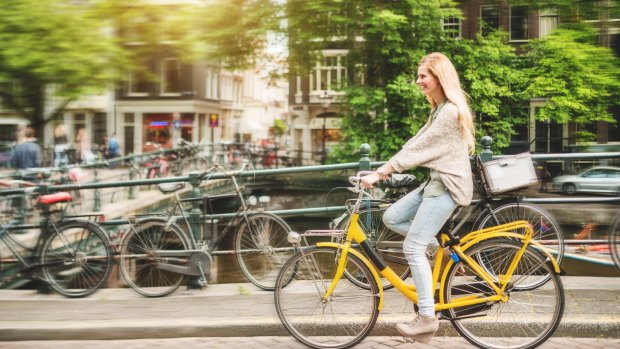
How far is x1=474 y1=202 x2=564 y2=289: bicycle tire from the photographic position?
5.81 meters

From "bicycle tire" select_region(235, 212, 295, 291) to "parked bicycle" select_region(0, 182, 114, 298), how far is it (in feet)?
4.53

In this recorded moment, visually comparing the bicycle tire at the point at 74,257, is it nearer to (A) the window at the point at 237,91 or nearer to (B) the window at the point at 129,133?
(B) the window at the point at 129,133

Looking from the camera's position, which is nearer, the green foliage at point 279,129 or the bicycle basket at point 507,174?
the bicycle basket at point 507,174

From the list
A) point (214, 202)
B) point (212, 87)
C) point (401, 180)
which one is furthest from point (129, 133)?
point (401, 180)

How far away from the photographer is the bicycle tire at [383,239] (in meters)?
5.23

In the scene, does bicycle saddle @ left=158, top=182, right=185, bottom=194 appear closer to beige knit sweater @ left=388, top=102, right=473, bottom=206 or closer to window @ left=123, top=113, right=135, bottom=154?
beige knit sweater @ left=388, top=102, right=473, bottom=206

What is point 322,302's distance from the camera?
4449 mm

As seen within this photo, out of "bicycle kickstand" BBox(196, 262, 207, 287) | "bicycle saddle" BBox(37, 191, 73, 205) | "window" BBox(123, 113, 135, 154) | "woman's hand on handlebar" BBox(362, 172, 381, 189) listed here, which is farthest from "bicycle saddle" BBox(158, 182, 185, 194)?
"window" BBox(123, 113, 135, 154)

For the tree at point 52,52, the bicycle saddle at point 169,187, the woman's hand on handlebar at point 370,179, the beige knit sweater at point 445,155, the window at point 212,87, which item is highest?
the window at point 212,87

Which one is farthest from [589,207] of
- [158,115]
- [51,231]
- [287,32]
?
[158,115]

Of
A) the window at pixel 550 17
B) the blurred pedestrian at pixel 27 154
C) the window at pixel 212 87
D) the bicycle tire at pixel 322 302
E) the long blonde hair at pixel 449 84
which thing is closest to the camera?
the long blonde hair at pixel 449 84

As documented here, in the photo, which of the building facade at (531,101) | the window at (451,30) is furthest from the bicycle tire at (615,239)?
the window at (451,30)

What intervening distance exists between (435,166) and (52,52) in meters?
3.47

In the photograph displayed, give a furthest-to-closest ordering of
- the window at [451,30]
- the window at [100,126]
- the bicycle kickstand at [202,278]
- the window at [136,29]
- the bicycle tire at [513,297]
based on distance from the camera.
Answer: the window at [100,126]
the window at [451,30]
the bicycle kickstand at [202,278]
the window at [136,29]
the bicycle tire at [513,297]
